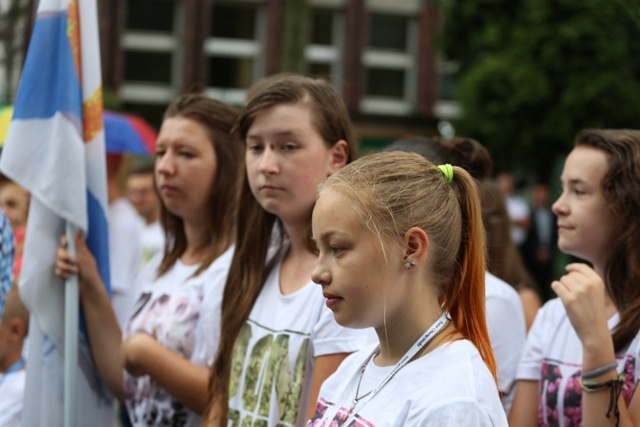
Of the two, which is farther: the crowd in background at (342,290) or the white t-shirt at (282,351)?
the white t-shirt at (282,351)

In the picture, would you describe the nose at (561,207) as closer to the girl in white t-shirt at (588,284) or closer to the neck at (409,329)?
the girl in white t-shirt at (588,284)

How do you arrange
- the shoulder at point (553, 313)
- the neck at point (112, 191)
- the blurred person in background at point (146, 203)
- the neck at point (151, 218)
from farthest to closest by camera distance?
the neck at point (151, 218) < the blurred person in background at point (146, 203) < the neck at point (112, 191) < the shoulder at point (553, 313)

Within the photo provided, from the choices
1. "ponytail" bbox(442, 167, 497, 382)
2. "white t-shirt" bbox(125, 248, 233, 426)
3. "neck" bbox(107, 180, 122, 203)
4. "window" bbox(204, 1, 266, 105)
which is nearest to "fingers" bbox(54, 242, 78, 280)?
"white t-shirt" bbox(125, 248, 233, 426)

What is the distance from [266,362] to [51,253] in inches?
45.1

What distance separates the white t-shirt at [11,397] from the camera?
3.97 metres

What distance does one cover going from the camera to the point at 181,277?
396cm

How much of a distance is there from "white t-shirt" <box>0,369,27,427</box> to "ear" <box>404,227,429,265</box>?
2082mm

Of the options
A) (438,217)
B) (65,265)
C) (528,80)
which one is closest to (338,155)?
(438,217)

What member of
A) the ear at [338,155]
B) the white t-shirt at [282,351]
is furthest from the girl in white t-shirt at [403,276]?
the ear at [338,155]

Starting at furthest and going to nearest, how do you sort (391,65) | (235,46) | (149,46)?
1. (391,65)
2. (235,46)
3. (149,46)

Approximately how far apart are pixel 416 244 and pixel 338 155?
0.98 meters

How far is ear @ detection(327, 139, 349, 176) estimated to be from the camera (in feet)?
10.9

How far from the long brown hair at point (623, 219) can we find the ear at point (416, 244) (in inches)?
40.2

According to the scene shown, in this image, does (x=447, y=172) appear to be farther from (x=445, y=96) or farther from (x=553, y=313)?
(x=445, y=96)
